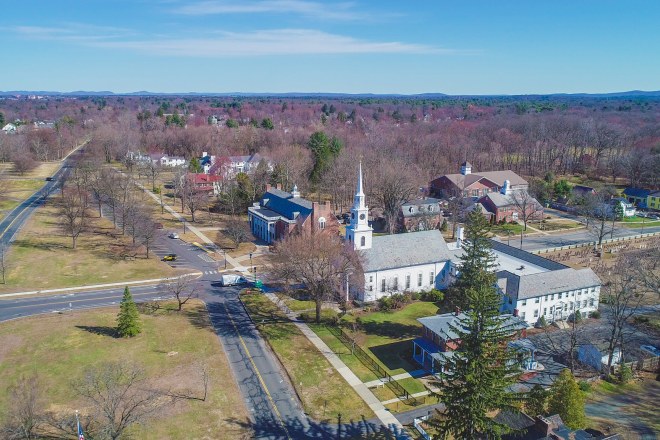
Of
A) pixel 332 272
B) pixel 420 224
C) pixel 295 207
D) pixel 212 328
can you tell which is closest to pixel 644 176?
pixel 420 224

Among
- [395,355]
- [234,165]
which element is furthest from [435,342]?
[234,165]

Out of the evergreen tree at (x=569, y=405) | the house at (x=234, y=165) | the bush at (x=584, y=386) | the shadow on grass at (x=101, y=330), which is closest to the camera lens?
the evergreen tree at (x=569, y=405)

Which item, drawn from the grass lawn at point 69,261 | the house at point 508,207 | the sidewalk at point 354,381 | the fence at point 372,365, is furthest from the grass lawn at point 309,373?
the house at point 508,207

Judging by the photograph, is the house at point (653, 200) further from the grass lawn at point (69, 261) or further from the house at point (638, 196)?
the grass lawn at point (69, 261)

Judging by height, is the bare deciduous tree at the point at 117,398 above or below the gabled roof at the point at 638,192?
below

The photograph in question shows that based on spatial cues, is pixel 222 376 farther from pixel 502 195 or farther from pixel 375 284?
pixel 502 195

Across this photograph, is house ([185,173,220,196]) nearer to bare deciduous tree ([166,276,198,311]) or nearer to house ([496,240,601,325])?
bare deciduous tree ([166,276,198,311])
